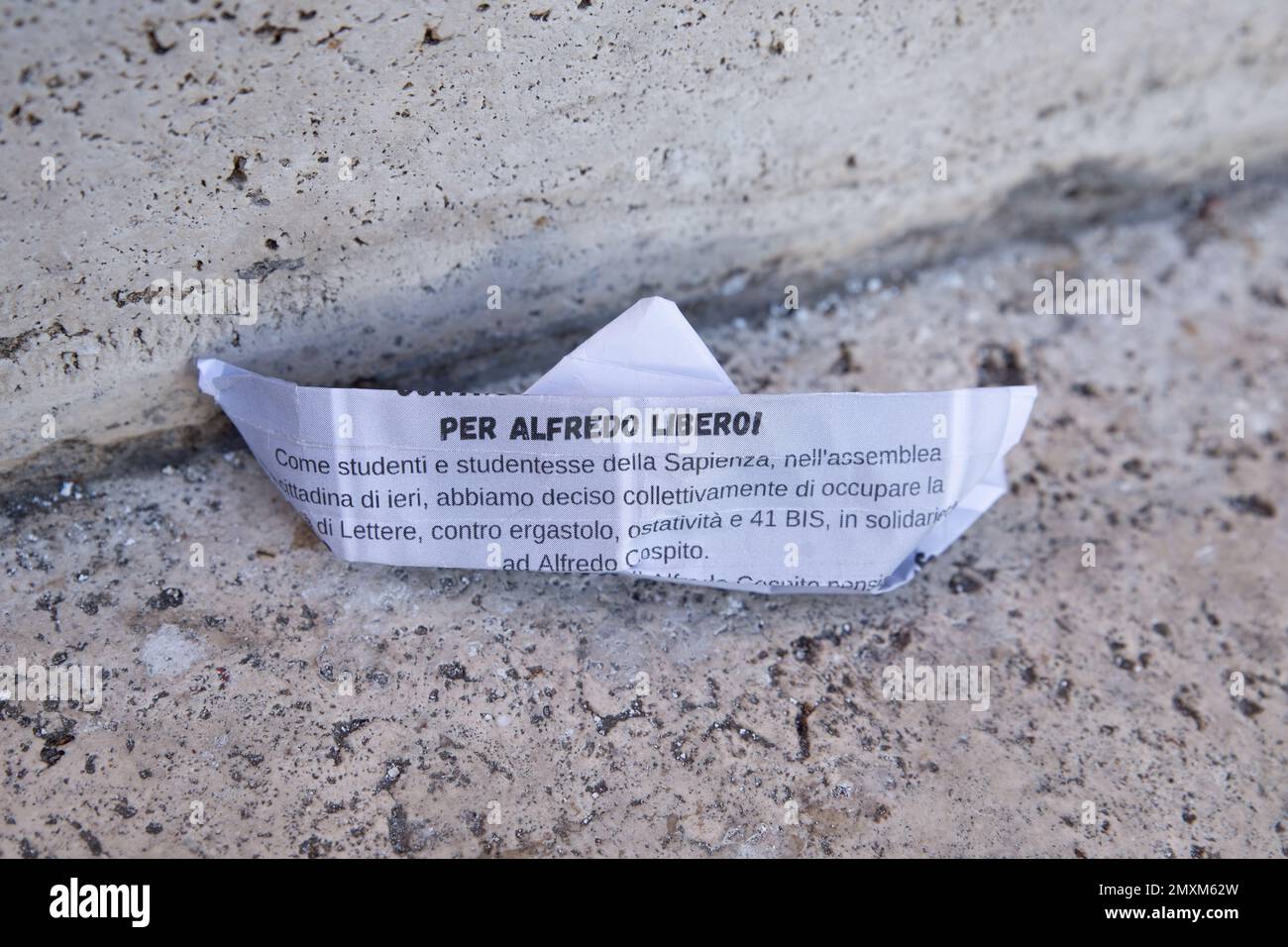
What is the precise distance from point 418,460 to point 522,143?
1.50ft

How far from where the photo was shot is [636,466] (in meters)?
1.41

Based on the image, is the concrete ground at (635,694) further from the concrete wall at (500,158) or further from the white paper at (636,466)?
the concrete wall at (500,158)

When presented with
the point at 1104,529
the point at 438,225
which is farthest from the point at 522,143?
the point at 1104,529

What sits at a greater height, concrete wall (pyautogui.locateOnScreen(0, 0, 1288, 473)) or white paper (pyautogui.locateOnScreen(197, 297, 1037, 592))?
concrete wall (pyautogui.locateOnScreen(0, 0, 1288, 473))

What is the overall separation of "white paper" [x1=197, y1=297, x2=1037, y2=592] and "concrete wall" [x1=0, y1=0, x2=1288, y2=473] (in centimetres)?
19

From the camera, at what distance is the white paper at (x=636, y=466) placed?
1.39m
